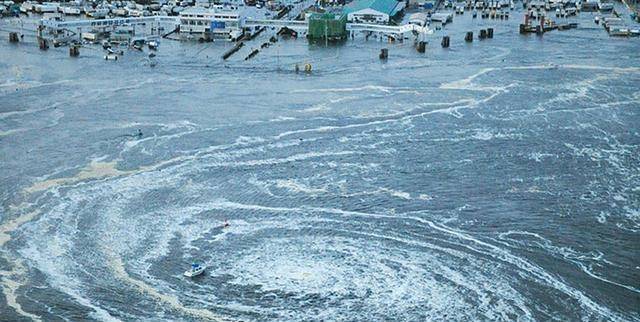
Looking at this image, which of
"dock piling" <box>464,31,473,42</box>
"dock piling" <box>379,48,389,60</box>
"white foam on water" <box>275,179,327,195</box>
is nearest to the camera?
"white foam on water" <box>275,179,327,195</box>

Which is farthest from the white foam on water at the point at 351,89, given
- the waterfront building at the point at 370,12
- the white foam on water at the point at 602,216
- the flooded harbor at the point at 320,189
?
the waterfront building at the point at 370,12

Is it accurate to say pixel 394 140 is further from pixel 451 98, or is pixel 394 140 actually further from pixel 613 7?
pixel 613 7

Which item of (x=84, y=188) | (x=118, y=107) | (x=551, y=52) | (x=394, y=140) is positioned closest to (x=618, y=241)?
(x=394, y=140)

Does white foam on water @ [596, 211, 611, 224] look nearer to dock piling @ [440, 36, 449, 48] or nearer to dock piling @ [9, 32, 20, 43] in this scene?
dock piling @ [440, 36, 449, 48]

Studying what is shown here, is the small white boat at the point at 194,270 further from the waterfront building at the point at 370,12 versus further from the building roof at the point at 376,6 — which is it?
the building roof at the point at 376,6

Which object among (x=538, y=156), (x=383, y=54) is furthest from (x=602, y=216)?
(x=383, y=54)

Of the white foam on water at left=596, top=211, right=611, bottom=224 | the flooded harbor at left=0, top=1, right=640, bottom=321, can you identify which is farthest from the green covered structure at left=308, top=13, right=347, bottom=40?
the white foam on water at left=596, top=211, right=611, bottom=224
